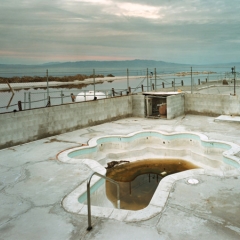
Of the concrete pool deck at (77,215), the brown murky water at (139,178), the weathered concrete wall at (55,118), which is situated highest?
the weathered concrete wall at (55,118)

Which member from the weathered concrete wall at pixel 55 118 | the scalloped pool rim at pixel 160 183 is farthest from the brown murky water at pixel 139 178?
the weathered concrete wall at pixel 55 118

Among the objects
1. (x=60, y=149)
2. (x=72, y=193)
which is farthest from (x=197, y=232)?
(x=60, y=149)

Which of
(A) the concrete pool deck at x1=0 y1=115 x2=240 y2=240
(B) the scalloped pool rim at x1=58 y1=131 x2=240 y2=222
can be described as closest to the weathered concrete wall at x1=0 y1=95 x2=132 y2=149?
(A) the concrete pool deck at x1=0 y1=115 x2=240 y2=240

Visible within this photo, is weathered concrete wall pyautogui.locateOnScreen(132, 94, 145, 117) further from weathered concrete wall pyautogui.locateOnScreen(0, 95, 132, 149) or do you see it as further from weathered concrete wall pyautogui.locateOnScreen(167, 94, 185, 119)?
weathered concrete wall pyautogui.locateOnScreen(167, 94, 185, 119)

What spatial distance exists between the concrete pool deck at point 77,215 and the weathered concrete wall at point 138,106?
859 cm

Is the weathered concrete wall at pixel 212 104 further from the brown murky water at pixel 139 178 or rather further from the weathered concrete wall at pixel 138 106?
the brown murky water at pixel 139 178

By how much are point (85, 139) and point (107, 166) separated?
1.79m

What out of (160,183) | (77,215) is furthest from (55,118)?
(77,215)

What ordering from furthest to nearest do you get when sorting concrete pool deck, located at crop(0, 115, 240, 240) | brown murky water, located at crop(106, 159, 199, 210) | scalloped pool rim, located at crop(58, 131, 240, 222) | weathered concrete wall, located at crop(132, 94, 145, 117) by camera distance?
weathered concrete wall, located at crop(132, 94, 145, 117) → brown murky water, located at crop(106, 159, 199, 210) → scalloped pool rim, located at crop(58, 131, 240, 222) → concrete pool deck, located at crop(0, 115, 240, 240)

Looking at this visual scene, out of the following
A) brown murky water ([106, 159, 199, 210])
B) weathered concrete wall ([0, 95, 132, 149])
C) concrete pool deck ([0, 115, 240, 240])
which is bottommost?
brown murky water ([106, 159, 199, 210])

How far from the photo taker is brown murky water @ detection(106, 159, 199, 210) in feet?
29.6

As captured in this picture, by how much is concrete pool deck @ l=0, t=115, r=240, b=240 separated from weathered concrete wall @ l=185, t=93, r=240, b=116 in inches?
396

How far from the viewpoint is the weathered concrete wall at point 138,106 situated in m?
17.8

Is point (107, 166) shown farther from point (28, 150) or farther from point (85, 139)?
point (28, 150)
